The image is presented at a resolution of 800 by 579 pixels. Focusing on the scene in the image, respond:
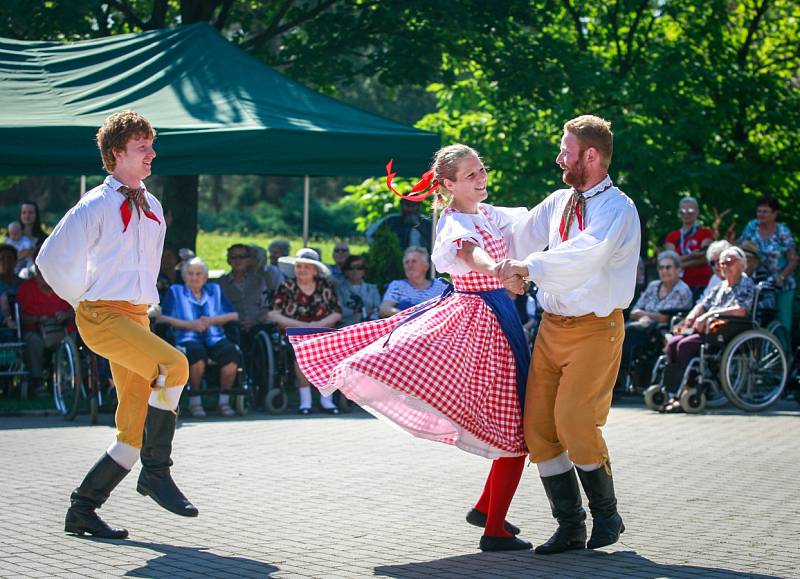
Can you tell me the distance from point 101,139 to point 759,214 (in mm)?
9057

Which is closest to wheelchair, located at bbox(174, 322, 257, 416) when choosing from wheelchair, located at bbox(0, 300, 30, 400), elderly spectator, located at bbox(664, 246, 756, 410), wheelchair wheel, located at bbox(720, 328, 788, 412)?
wheelchair, located at bbox(0, 300, 30, 400)

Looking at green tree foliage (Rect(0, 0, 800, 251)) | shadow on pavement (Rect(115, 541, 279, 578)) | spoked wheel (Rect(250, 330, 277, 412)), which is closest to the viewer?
shadow on pavement (Rect(115, 541, 279, 578))

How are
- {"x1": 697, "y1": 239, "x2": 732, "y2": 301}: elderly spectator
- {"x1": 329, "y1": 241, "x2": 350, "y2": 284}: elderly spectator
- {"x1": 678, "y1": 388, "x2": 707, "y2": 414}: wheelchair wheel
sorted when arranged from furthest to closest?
{"x1": 329, "y1": 241, "x2": 350, "y2": 284}: elderly spectator → {"x1": 697, "y1": 239, "x2": 732, "y2": 301}: elderly spectator → {"x1": 678, "y1": 388, "x2": 707, "y2": 414}: wheelchair wheel

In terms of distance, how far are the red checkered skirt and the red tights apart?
0.09 m

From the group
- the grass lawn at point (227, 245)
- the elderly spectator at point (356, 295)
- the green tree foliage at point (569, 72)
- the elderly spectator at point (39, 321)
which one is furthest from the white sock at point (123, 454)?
the grass lawn at point (227, 245)

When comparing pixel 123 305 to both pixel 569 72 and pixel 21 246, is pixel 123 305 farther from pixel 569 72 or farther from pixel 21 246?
pixel 569 72

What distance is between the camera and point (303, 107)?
43.9 feet

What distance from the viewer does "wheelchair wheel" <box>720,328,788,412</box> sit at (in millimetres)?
12422

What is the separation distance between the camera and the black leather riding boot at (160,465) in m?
6.45

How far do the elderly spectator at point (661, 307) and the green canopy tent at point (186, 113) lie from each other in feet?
8.24

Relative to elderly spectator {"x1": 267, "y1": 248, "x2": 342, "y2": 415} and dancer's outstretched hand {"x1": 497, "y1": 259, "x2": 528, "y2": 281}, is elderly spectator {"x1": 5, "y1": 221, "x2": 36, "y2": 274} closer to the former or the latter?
elderly spectator {"x1": 267, "y1": 248, "x2": 342, "y2": 415}

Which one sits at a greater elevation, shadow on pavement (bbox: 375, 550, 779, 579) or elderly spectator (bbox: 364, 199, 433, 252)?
elderly spectator (bbox: 364, 199, 433, 252)

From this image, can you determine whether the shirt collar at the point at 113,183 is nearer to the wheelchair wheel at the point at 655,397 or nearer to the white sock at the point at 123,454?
the white sock at the point at 123,454

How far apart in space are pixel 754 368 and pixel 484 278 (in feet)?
22.7
